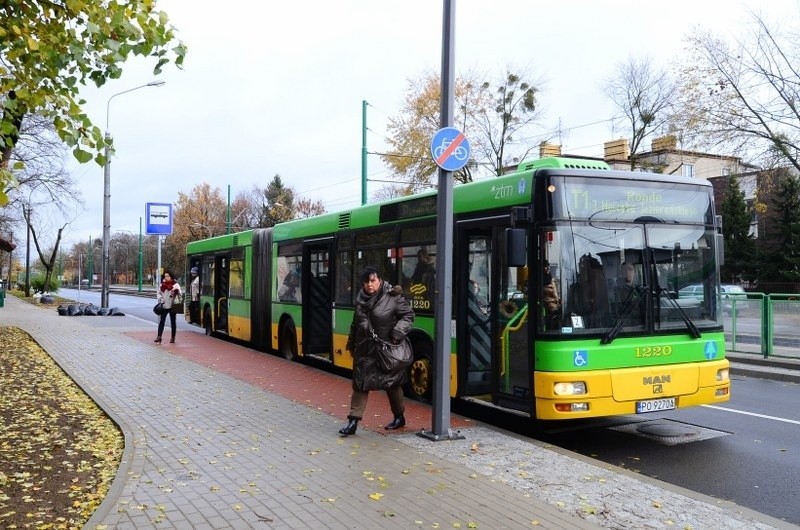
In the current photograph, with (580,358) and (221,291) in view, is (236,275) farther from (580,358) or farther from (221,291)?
(580,358)

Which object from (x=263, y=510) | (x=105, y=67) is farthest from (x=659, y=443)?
(x=105, y=67)

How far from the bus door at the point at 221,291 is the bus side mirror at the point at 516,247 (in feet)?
42.0

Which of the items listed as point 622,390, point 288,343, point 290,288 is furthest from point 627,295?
point 288,343

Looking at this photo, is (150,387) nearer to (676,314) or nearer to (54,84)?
(54,84)

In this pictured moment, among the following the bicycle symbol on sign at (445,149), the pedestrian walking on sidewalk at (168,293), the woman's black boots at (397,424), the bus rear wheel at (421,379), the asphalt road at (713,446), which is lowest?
the asphalt road at (713,446)

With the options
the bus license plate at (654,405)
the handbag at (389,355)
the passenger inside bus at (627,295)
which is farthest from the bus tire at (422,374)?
the bus license plate at (654,405)

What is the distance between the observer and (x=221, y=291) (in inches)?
771

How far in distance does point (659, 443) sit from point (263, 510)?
4.70 meters

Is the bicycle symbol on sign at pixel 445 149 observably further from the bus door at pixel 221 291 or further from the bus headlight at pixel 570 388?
the bus door at pixel 221 291

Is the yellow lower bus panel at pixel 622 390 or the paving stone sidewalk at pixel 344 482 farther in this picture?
the yellow lower bus panel at pixel 622 390

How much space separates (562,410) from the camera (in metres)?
7.11

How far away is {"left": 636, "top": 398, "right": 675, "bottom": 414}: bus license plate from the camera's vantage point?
738 cm

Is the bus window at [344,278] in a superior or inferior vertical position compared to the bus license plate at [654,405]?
superior

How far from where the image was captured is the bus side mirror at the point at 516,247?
23.5 feet
